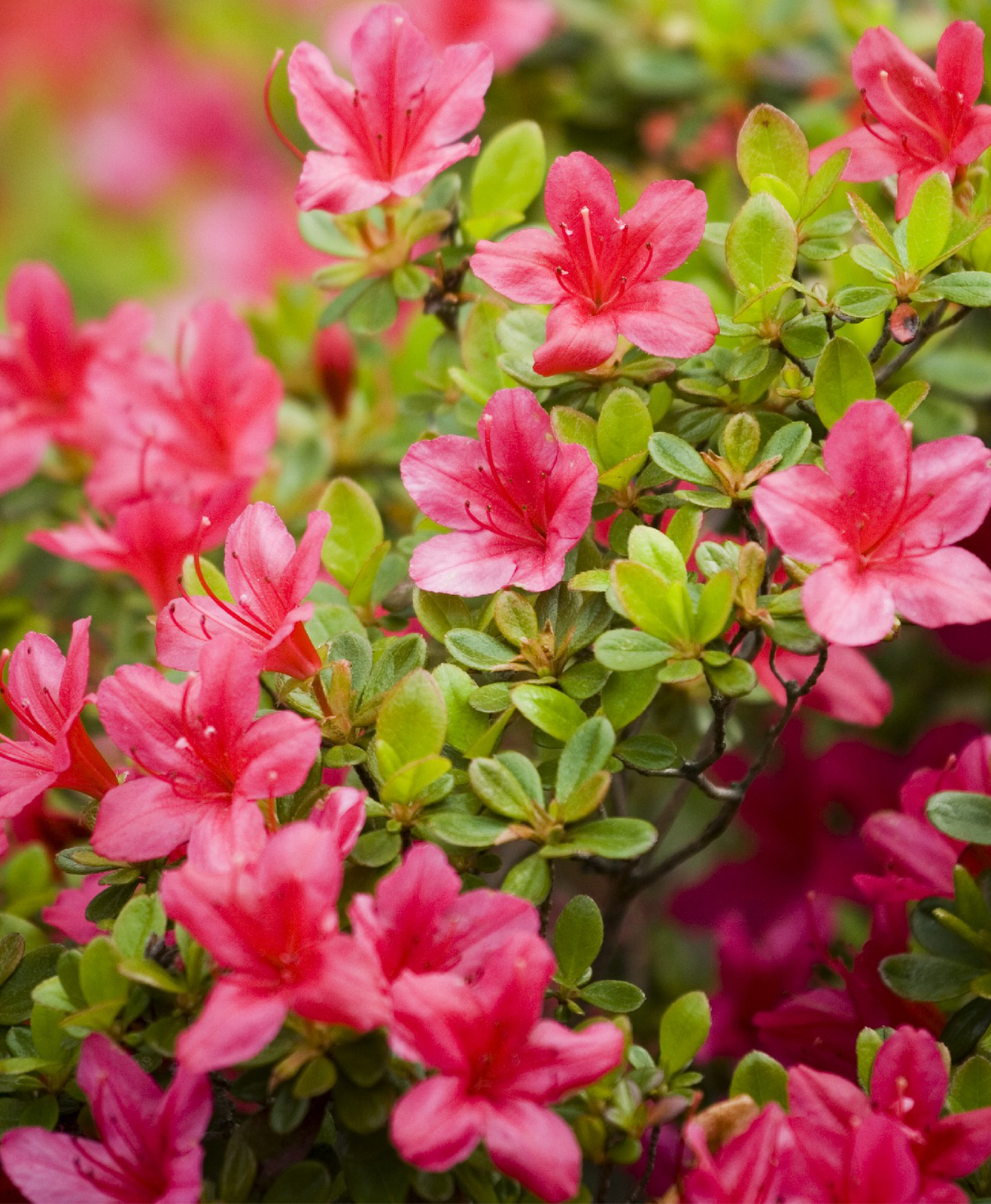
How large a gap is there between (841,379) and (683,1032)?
18.2 inches

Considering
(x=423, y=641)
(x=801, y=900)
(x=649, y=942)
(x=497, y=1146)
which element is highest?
(x=423, y=641)

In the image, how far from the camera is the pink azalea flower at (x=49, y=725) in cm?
83

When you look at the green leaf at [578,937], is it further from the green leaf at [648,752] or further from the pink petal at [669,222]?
the pink petal at [669,222]

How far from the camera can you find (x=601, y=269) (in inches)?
35.4

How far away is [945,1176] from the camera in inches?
29.5

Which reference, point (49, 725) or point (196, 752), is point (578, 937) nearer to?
point (196, 752)

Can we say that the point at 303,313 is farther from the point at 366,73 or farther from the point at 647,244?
the point at 647,244

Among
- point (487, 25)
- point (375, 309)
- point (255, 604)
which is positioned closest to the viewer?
point (255, 604)

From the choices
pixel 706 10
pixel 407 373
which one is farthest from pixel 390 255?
pixel 706 10

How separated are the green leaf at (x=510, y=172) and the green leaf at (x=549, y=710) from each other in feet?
1.50

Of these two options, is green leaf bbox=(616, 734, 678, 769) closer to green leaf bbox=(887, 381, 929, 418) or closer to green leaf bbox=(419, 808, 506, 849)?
green leaf bbox=(419, 808, 506, 849)

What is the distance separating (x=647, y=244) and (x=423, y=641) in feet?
1.07

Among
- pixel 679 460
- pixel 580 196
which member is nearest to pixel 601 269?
pixel 580 196

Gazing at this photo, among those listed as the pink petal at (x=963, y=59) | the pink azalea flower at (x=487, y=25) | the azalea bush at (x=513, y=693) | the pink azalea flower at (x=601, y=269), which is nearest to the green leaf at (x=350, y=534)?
the azalea bush at (x=513, y=693)
